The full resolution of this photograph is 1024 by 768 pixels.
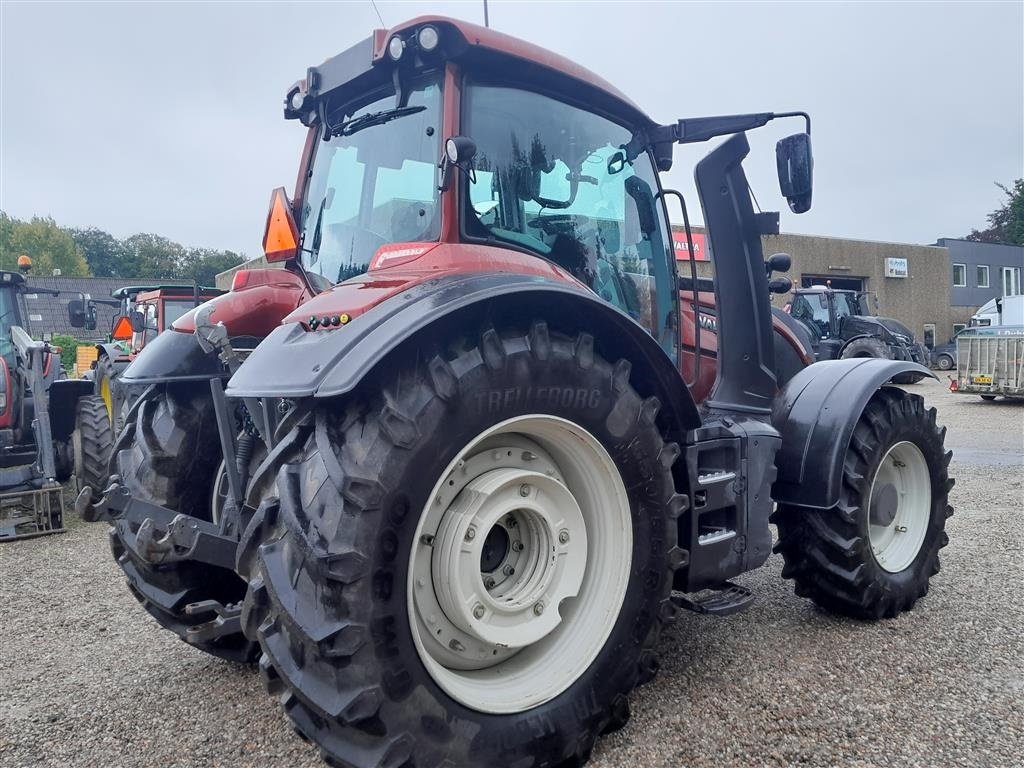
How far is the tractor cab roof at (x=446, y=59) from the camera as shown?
2529mm

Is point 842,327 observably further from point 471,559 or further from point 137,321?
point 471,559

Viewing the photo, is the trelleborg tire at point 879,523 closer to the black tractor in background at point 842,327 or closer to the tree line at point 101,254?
the black tractor in background at point 842,327

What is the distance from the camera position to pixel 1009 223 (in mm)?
51000

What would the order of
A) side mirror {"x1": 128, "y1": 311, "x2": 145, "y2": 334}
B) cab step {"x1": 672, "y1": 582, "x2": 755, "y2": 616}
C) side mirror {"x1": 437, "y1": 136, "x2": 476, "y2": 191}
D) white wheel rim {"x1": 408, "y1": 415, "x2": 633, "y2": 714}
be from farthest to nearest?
1. side mirror {"x1": 128, "y1": 311, "x2": 145, "y2": 334}
2. cab step {"x1": 672, "y1": 582, "x2": 755, "y2": 616}
3. side mirror {"x1": 437, "y1": 136, "x2": 476, "y2": 191}
4. white wheel rim {"x1": 408, "y1": 415, "x2": 633, "y2": 714}

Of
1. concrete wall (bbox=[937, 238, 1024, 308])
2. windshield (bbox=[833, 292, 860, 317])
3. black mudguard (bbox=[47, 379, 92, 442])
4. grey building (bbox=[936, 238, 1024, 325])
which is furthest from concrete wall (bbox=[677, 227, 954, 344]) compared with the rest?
black mudguard (bbox=[47, 379, 92, 442])

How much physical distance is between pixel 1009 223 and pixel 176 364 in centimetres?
5990

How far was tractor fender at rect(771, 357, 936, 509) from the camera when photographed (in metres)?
3.28

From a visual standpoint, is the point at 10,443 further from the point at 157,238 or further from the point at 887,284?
the point at 157,238

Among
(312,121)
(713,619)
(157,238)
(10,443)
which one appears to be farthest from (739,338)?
(157,238)

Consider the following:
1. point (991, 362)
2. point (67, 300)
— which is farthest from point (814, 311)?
point (67, 300)

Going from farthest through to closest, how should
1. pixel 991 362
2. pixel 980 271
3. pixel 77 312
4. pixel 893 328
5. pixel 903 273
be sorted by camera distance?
1. pixel 980 271
2. pixel 903 273
3. pixel 893 328
4. pixel 991 362
5. pixel 77 312

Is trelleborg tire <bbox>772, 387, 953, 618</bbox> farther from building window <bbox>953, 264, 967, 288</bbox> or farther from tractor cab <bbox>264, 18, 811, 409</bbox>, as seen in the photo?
building window <bbox>953, 264, 967, 288</bbox>

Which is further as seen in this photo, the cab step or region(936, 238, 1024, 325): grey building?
region(936, 238, 1024, 325): grey building

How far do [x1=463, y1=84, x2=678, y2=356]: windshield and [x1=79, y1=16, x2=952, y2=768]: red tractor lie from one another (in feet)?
0.04
